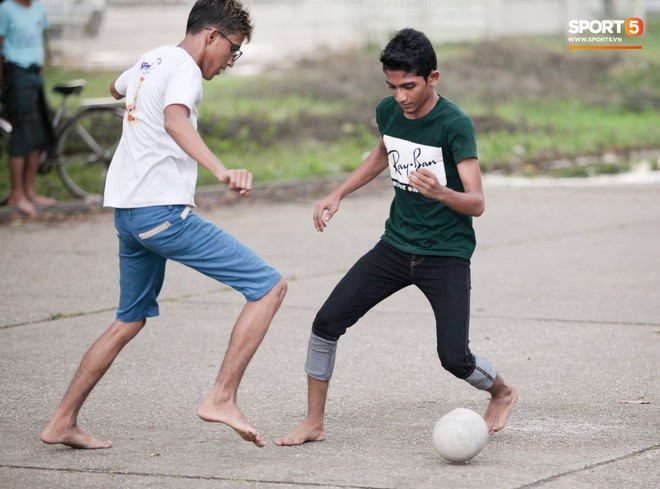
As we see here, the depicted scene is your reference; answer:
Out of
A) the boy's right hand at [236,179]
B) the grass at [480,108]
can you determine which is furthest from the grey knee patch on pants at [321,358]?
the grass at [480,108]

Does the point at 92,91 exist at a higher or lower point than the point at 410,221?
lower

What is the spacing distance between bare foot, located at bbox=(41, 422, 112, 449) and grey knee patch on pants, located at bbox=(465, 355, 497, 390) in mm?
1534

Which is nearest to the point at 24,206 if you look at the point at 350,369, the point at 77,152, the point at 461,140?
the point at 77,152

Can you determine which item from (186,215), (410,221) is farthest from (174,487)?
(410,221)

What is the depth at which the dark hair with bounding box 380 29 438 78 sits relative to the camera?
480 cm

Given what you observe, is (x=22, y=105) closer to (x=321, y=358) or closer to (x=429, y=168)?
(x=321, y=358)

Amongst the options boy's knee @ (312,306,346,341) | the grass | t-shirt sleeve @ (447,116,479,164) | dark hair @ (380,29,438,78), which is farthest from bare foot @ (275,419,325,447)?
the grass

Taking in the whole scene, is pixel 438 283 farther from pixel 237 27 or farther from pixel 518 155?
pixel 518 155

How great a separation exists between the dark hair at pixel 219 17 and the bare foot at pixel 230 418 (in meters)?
1.52

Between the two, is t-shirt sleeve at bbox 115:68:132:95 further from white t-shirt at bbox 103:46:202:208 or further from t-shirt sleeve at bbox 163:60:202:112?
t-shirt sleeve at bbox 163:60:202:112

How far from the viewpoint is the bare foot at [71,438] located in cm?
491

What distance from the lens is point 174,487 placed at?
4.43 metres

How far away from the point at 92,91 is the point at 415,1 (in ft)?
37.6

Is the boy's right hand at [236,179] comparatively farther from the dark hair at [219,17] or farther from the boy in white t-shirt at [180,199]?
the dark hair at [219,17]
